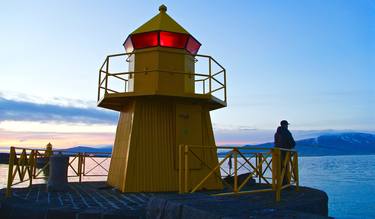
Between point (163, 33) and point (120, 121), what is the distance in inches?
165

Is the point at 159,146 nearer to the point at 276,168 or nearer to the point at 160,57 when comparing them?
the point at 160,57

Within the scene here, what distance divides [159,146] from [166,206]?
246 inches

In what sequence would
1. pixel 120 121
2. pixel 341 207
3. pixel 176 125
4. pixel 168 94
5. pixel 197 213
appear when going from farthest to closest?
pixel 341 207 → pixel 120 121 → pixel 176 125 → pixel 168 94 → pixel 197 213

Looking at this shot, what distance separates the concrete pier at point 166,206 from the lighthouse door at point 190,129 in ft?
8.25

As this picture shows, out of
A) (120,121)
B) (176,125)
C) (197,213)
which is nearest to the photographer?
(197,213)

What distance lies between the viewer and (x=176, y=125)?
40.2 feet

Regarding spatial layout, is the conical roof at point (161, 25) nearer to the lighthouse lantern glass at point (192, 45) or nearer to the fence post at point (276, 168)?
the lighthouse lantern glass at point (192, 45)

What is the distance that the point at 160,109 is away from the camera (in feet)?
40.6

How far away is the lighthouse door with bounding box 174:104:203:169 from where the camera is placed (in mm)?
12211

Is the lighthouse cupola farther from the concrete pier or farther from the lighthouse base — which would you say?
the concrete pier

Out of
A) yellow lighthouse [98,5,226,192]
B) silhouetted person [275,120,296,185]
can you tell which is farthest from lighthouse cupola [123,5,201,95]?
silhouetted person [275,120,296,185]

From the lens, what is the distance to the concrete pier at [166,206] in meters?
4.93

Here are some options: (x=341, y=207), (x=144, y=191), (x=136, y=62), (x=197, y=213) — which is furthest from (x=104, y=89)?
(x=341, y=207)

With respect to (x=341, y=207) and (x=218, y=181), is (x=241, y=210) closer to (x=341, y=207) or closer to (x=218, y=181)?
(x=218, y=181)
